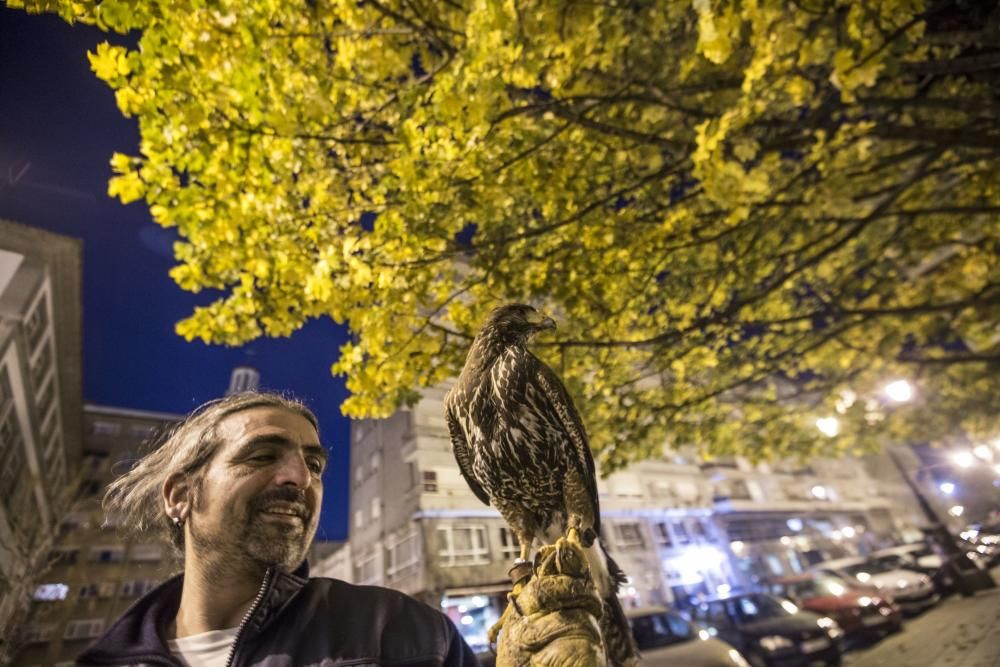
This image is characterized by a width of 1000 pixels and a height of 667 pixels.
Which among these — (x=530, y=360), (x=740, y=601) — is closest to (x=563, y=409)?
(x=530, y=360)

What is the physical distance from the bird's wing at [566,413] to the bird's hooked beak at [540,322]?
0.19 m

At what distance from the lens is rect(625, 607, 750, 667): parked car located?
21.0 feet

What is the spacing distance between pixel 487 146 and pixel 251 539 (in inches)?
129

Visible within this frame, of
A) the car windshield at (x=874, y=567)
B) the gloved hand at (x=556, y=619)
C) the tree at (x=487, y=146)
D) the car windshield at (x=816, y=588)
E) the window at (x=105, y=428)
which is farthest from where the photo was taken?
the car windshield at (x=874, y=567)

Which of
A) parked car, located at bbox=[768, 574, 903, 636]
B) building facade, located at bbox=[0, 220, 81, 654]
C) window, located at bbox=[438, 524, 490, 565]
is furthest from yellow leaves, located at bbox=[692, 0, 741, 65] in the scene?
parked car, located at bbox=[768, 574, 903, 636]

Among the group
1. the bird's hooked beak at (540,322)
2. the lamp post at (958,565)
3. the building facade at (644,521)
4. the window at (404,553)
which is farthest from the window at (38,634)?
the lamp post at (958,565)

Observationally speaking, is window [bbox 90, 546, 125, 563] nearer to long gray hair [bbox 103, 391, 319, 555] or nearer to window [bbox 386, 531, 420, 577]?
window [bbox 386, 531, 420, 577]

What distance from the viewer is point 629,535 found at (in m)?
20.1

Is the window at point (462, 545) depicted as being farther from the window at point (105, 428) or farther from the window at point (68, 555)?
the window at point (68, 555)

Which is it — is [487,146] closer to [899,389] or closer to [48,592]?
[48,592]

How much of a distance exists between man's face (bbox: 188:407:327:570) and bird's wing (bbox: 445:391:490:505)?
716mm

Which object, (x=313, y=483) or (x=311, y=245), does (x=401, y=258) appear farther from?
(x=313, y=483)

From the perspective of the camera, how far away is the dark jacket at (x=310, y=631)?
5.71ft

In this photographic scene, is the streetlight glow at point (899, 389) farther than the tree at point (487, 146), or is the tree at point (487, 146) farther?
the streetlight glow at point (899, 389)
